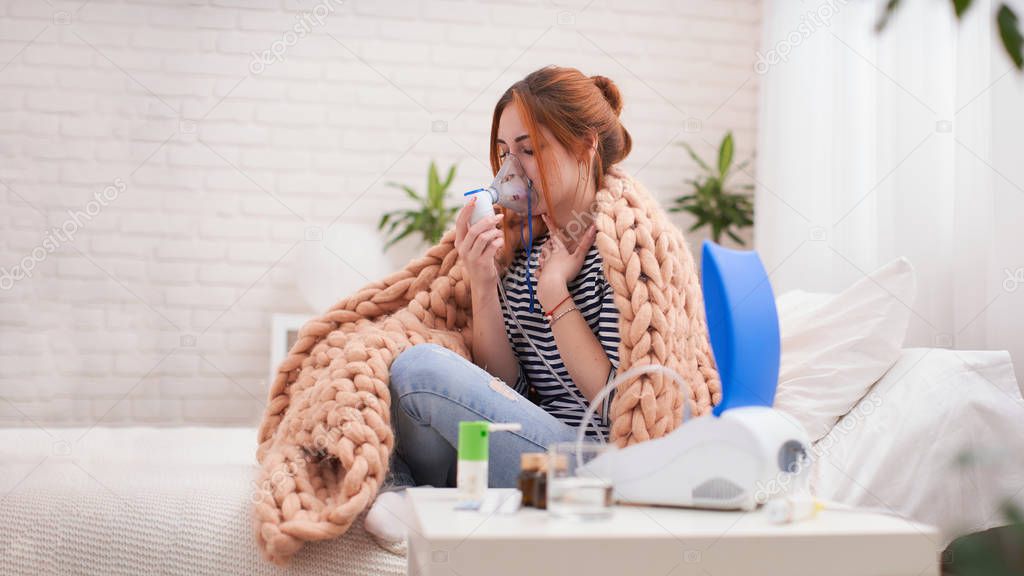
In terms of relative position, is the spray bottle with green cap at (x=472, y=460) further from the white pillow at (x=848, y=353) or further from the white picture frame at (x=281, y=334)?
the white picture frame at (x=281, y=334)

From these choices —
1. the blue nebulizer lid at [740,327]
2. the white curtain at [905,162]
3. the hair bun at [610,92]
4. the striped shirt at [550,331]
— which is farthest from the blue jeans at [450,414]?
the white curtain at [905,162]

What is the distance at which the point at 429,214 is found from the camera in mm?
3352

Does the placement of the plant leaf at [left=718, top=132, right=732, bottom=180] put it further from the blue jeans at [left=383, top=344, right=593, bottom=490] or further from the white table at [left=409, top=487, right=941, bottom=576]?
the white table at [left=409, top=487, right=941, bottom=576]

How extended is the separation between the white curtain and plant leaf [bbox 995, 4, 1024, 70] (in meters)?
0.92

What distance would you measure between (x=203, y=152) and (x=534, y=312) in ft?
6.93

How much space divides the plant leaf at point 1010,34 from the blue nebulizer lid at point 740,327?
0.64 m

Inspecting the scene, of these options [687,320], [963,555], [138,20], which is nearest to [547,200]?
[687,320]

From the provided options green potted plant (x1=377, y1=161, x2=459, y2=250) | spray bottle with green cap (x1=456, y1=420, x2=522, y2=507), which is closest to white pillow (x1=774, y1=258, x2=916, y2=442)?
spray bottle with green cap (x1=456, y1=420, x2=522, y2=507)

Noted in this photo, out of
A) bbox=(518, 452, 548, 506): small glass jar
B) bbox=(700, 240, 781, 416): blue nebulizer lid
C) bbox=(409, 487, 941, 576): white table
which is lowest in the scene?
bbox=(409, 487, 941, 576): white table

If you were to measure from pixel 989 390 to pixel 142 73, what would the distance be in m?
3.08

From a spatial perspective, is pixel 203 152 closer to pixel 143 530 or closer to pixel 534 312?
pixel 534 312

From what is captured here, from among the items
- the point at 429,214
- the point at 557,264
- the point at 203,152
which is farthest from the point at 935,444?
the point at 203,152

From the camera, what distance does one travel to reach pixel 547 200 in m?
1.73

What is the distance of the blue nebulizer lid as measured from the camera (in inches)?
43.0
